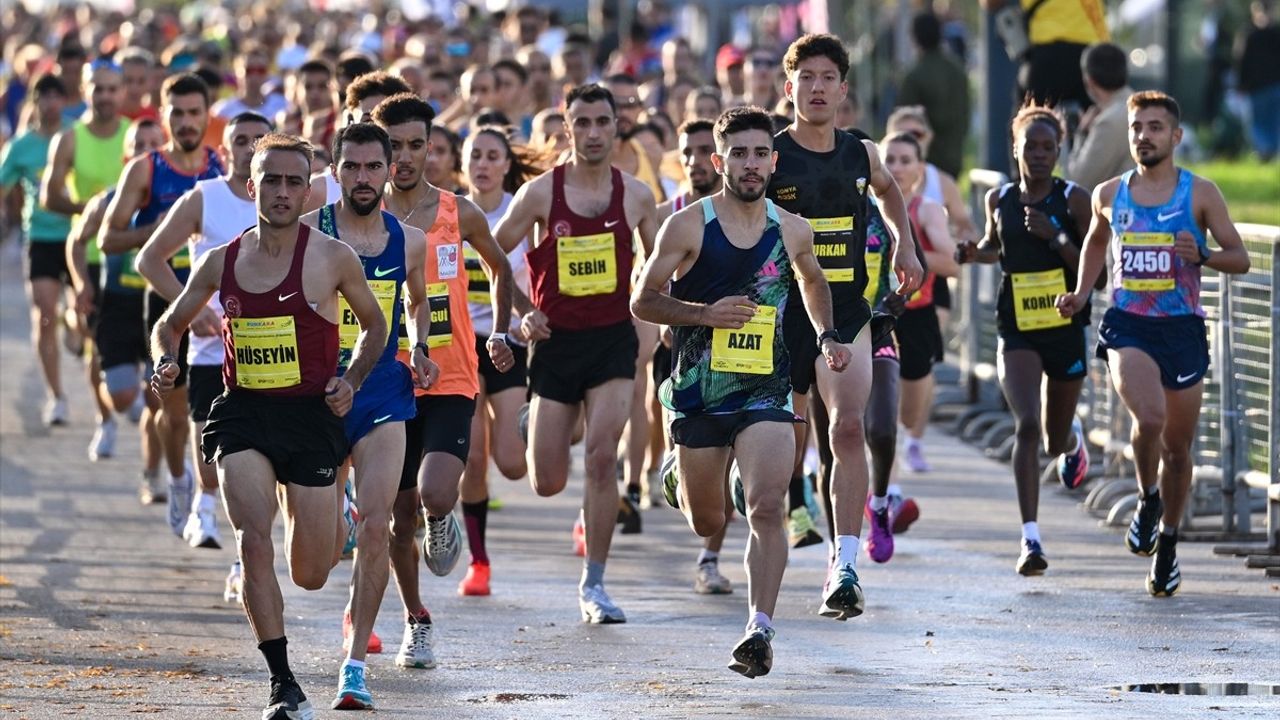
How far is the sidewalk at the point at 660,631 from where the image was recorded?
8766mm

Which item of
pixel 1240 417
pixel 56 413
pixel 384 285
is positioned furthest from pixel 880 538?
pixel 56 413

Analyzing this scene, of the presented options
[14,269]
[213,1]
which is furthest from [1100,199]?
[213,1]

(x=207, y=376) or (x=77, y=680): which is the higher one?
(x=207, y=376)

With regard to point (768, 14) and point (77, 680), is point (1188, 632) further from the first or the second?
point (768, 14)

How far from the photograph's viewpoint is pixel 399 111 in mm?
9719

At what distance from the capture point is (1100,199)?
36.4 feet

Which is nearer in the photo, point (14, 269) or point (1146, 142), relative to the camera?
point (1146, 142)

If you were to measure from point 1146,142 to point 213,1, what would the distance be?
51.2 metres

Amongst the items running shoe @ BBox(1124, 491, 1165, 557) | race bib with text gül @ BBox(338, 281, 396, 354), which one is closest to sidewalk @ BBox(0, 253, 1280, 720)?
running shoe @ BBox(1124, 491, 1165, 557)

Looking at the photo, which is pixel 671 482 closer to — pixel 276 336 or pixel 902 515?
pixel 276 336

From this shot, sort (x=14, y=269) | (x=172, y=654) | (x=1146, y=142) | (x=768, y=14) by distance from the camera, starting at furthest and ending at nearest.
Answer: (x=768, y=14)
(x=14, y=269)
(x=1146, y=142)
(x=172, y=654)

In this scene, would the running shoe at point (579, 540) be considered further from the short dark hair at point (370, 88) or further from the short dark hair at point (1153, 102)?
the short dark hair at point (1153, 102)

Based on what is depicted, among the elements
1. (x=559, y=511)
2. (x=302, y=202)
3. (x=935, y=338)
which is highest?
(x=302, y=202)

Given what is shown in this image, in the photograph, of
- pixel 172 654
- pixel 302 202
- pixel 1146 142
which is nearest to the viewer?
pixel 302 202
